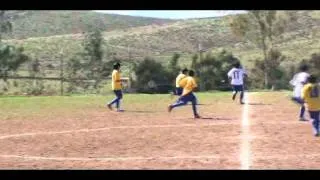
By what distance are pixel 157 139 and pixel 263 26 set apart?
29802 mm

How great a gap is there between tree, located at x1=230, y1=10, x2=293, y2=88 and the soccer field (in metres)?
21.5

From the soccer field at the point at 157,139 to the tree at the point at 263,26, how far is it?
2153 centimetres

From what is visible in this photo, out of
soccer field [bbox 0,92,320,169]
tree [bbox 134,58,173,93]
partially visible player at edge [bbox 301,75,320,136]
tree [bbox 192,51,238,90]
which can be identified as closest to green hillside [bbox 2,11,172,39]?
tree [bbox 192,51,238,90]

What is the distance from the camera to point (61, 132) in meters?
13.6

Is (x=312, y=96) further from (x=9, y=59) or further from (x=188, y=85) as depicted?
(x=9, y=59)

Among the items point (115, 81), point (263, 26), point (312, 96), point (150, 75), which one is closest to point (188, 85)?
point (115, 81)

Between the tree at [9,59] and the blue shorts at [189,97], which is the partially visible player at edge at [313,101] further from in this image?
the tree at [9,59]

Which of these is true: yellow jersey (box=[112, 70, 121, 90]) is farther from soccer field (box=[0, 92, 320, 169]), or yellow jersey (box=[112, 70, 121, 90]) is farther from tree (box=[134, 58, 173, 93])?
tree (box=[134, 58, 173, 93])

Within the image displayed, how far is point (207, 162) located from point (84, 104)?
13.2 metres

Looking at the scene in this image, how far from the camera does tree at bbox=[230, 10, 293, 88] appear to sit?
40.4 metres

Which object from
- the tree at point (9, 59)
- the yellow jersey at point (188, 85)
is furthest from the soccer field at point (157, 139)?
the tree at point (9, 59)

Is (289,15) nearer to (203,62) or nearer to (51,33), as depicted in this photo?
(203,62)

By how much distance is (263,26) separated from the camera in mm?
40906
